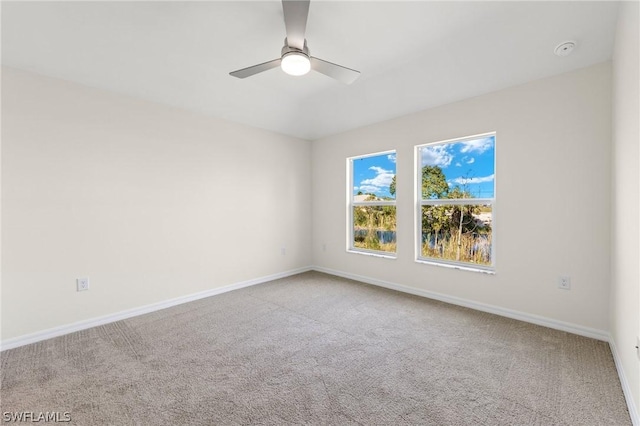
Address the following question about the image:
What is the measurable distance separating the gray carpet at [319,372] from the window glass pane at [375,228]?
130cm

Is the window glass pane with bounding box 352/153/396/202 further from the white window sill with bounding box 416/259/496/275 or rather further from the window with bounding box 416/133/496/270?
the white window sill with bounding box 416/259/496/275

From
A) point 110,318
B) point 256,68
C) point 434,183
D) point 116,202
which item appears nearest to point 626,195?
point 434,183

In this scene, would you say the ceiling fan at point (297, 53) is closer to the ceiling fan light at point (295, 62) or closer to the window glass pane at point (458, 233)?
the ceiling fan light at point (295, 62)

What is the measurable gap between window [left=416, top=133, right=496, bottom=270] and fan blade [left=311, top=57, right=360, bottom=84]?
1.69m

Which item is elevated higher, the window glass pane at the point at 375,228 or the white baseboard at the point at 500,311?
the window glass pane at the point at 375,228

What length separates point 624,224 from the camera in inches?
72.1

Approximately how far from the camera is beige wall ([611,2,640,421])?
60.2 inches

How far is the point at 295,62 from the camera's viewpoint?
2.01m

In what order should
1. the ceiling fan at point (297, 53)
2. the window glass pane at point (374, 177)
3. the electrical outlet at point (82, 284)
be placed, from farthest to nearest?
the window glass pane at point (374, 177) < the electrical outlet at point (82, 284) < the ceiling fan at point (297, 53)

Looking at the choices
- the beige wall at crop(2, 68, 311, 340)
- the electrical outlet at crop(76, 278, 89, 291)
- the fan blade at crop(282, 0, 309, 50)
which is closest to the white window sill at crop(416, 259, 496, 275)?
the beige wall at crop(2, 68, 311, 340)

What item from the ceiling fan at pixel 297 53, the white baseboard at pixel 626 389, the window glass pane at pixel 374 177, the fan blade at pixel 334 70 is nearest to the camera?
the white baseboard at pixel 626 389

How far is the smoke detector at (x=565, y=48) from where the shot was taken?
2213 millimetres

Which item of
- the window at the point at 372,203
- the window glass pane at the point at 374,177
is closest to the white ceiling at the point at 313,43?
the window glass pane at the point at 374,177

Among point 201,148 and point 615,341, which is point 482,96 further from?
point 201,148
